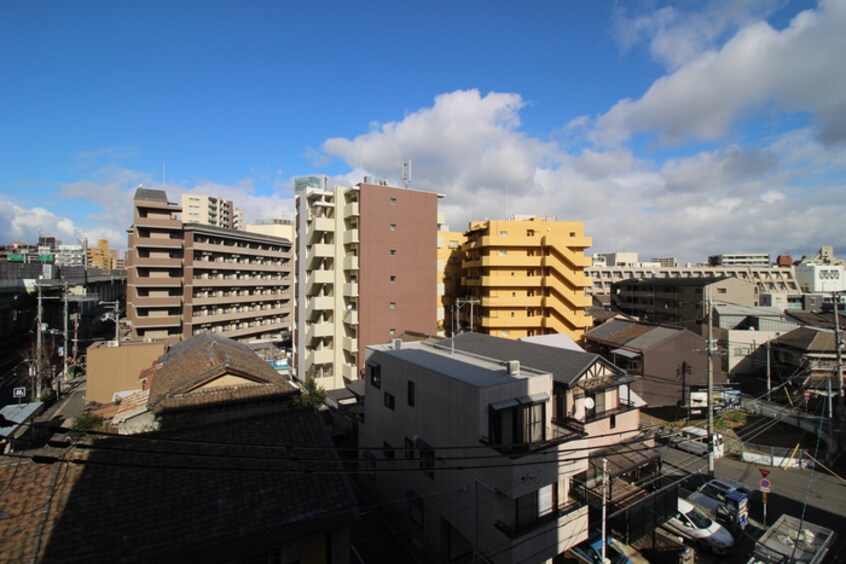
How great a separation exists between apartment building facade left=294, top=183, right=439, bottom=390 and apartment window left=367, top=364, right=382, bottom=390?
14534 millimetres

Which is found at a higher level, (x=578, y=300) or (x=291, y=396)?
(x=578, y=300)

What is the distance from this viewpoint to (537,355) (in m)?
18.9

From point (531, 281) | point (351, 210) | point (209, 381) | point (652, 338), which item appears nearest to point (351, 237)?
point (351, 210)

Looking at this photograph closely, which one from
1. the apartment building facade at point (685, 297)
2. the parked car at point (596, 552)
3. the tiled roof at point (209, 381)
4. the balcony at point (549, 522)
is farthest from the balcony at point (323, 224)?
the apartment building facade at point (685, 297)

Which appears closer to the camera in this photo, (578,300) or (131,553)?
(131,553)

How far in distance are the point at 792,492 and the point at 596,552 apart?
13519 millimetres

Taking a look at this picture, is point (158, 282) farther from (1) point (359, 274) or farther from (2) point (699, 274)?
(2) point (699, 274)

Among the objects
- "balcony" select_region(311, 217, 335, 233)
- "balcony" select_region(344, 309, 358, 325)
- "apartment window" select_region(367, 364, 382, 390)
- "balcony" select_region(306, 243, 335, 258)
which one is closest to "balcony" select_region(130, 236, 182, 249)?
"balcony" select_region(306, 243, 335, 258)

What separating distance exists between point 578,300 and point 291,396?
3228cm

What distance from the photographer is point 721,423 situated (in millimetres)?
28734

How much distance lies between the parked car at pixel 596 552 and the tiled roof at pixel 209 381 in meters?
13.8

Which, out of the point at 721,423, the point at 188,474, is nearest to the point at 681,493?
the point at 721,423

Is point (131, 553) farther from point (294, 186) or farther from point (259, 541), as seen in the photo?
point (294, 186)

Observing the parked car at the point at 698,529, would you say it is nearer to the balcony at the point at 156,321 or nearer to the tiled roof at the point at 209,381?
the tiled roof at the point at 209,381
